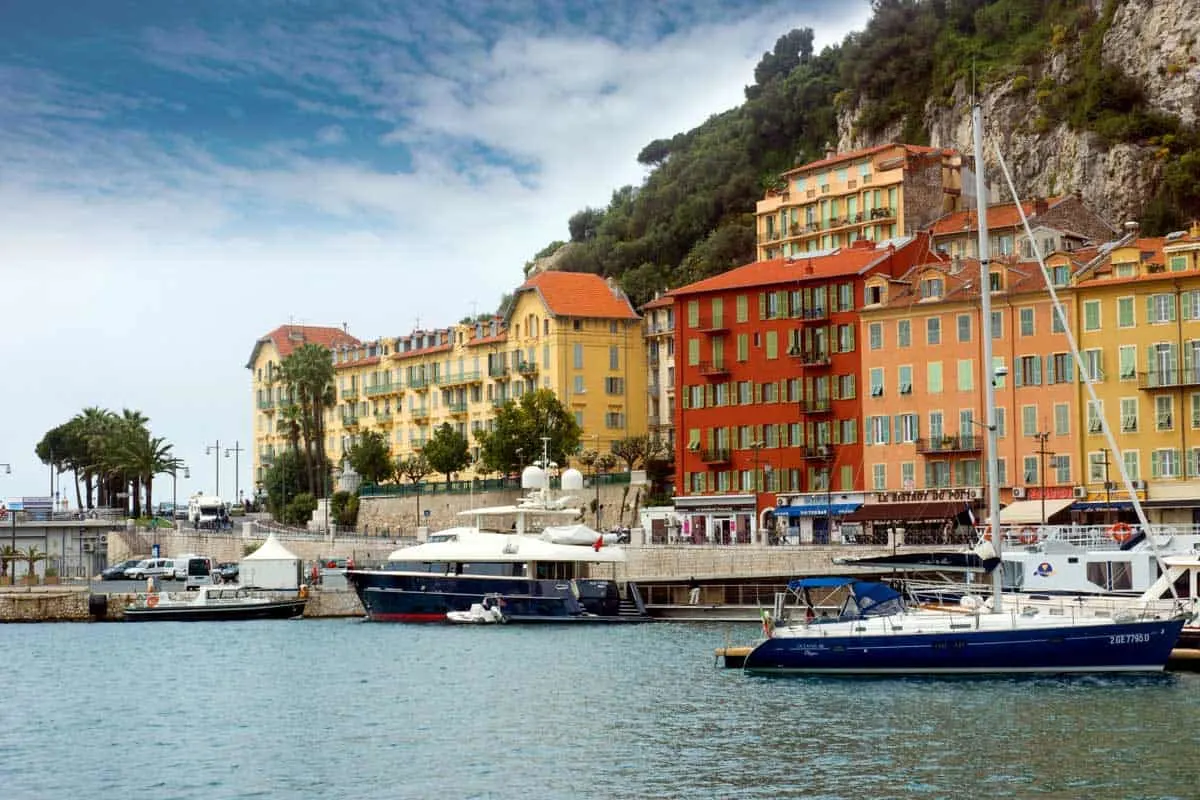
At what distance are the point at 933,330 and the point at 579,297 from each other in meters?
38.5

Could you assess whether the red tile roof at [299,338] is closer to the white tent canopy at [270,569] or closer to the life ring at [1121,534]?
the white tent canopy at [270,569]

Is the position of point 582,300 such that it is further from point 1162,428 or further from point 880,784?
point 880,784

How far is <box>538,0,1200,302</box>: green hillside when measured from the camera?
4604 inches

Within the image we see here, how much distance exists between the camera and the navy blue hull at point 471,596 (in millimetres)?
74312

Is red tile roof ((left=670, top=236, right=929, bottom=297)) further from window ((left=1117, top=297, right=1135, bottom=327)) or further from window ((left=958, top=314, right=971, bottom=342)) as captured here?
window ((left=1117, top=297, right=1135, bottom=327))

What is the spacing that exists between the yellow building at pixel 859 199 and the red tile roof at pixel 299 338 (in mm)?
46284

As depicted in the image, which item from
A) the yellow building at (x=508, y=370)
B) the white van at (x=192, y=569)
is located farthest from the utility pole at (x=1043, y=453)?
the white van at (x=192, y=569)

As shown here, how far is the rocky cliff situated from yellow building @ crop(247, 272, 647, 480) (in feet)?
90.3

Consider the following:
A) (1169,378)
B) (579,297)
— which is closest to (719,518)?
(1169,378)

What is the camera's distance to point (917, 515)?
8881 centimetres

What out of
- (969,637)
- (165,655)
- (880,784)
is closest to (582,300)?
(165,655)

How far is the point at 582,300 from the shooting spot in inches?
4980

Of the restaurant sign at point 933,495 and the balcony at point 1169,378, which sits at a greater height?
the balcony at point 1169,378

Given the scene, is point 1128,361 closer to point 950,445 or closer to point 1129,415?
point 1129,415
